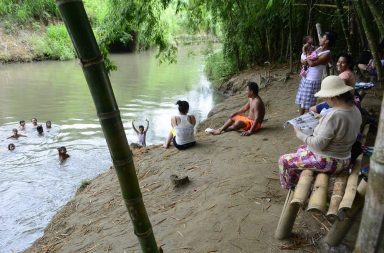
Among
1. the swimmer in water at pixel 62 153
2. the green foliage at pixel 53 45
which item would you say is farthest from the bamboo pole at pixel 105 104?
the green foliage at pixel 53 45

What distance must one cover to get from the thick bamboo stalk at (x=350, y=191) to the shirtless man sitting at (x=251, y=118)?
3420 millimetres

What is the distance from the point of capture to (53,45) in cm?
2789

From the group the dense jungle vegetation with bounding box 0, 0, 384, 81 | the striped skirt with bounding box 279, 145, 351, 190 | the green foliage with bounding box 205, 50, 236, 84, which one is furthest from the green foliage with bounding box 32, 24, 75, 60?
the striped skirt with bounding box 279, 145, 351, 190

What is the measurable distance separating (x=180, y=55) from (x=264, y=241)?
28.3 m

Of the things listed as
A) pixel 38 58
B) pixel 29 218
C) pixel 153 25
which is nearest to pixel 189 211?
pixel 29 218

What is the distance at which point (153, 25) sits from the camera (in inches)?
299

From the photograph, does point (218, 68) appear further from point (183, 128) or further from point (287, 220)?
point (287, 220)

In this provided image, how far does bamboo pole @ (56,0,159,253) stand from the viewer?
1.29 meters

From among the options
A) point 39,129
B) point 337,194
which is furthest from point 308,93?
point 39,129

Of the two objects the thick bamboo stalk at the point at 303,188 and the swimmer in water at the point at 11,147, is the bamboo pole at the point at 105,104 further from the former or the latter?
the swimmer in water at the point at 11,147

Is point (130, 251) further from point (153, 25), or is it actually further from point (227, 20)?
point (227, 20)

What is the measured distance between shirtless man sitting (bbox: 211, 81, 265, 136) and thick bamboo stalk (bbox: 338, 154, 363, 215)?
342 cm

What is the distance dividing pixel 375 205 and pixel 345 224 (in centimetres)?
139

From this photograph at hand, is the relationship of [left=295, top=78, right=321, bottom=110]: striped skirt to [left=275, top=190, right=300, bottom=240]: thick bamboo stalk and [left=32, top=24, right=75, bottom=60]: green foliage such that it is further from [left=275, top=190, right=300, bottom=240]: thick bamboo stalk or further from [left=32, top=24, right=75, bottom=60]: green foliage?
[left=32, top=24, right=75, bottom=60]: green foliage
